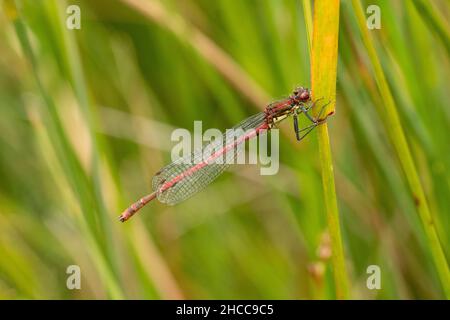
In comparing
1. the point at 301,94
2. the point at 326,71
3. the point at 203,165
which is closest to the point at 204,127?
the point at 203,165

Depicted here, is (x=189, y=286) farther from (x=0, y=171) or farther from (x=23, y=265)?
(x=0, y=171)

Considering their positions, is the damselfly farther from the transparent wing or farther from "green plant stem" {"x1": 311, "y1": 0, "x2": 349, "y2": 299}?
"green plant stem" {"x1": 311, "y1": 0, "x2": 349, "y2": 299}

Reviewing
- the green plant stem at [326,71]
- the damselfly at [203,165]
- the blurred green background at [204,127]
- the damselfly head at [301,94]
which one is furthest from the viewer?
the damselfly at [203,165]

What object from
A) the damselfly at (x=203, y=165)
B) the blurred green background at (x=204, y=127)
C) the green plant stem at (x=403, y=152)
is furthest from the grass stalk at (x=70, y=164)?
the green plant stem at (x=403, y=152)

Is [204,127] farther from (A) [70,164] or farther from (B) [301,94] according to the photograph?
(A) [70,164]

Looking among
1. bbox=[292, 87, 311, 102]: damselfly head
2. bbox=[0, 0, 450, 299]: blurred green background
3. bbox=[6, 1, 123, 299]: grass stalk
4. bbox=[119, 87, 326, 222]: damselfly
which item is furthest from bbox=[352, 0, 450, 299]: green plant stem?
bbox=[6, 1, 123, 299]: grass stalk

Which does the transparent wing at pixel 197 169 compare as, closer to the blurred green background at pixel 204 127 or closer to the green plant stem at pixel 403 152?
the blurred green background at pixel 204 127
